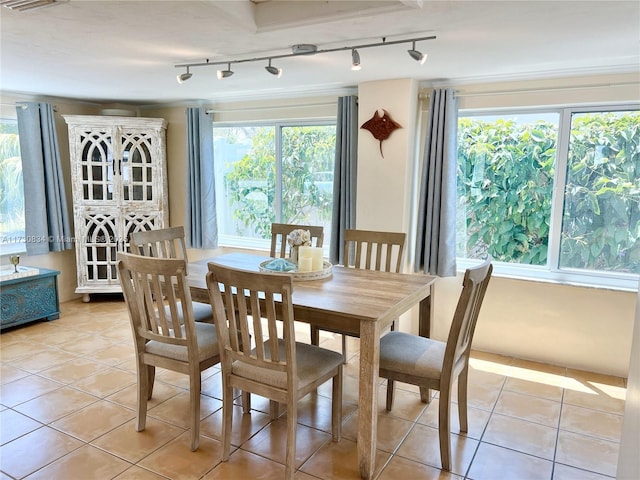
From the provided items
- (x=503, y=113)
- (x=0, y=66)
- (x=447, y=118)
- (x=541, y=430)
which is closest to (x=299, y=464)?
(x=541, y=430)

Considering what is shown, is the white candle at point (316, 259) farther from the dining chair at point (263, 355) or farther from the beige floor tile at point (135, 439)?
the beige floor tile at point (135, 439)

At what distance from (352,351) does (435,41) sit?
7.78 ft

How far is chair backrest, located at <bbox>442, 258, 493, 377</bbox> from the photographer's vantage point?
2.03 meters

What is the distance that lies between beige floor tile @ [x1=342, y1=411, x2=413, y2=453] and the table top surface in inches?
28.5

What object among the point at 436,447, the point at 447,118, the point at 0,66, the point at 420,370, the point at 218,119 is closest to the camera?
the point at 420,370

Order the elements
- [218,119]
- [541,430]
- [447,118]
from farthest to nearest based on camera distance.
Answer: [218,119] → [447,118] → [541,430]

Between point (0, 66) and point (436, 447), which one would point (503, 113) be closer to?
point (436, 447)

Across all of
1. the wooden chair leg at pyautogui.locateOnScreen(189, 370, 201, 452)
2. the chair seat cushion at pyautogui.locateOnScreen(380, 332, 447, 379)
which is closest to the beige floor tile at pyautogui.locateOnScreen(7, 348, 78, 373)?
the wooden chair leg at pyautogui.locateOnScreen(189, 370, 201, 452)

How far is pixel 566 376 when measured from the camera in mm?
3271

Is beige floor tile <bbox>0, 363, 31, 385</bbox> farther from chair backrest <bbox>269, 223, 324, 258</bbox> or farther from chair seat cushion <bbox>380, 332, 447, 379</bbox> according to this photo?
chair seat cushion <bbox>380, 332, 447, 379</bbox>

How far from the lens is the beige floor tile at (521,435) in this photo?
7.82 ft

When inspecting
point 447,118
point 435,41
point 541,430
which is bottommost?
point 541,430

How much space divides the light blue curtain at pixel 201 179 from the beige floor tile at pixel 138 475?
9.60ft

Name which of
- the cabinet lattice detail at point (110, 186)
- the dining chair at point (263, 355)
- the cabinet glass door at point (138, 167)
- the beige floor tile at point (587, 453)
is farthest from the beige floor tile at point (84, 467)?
the cabinet glass door at point (138, 167)
